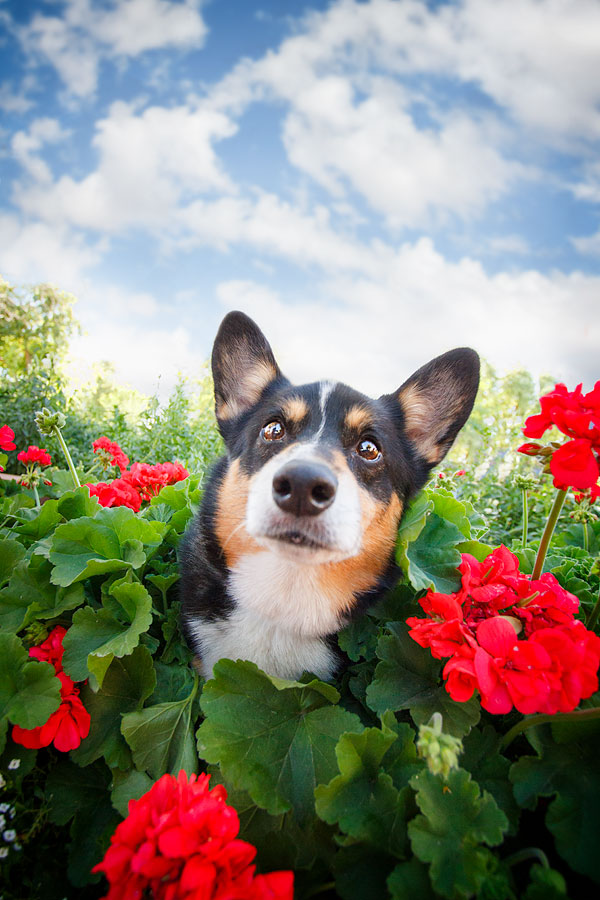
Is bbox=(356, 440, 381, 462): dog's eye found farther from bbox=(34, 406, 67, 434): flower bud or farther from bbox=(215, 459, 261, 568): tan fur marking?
bbox=(34, 406, 67, 434): flower bud

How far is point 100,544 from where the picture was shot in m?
1.75

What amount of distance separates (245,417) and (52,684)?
148 cm

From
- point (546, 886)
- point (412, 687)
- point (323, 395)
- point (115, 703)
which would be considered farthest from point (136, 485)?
point (546, 886)

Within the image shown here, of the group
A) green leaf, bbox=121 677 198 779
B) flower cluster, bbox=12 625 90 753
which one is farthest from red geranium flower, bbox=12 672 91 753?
green leaf, bbox=121 677 198 779

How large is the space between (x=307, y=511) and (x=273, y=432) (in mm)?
645

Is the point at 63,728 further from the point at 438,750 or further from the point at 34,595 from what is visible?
the point at 438,750

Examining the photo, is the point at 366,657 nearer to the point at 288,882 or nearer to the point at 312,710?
the point at 312,710

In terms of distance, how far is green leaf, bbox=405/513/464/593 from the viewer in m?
1.63

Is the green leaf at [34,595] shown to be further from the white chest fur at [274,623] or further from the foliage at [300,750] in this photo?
the white chest fur at [274,623]

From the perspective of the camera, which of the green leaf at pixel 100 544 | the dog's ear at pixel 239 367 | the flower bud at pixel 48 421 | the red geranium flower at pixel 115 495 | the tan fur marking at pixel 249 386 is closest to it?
the green leaf at pixel 100 544

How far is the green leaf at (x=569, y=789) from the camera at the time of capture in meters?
1.04

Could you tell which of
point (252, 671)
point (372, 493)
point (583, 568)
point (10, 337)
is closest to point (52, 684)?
point (252, 671)

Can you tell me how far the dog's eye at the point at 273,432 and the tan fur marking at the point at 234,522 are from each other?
0.68 feet

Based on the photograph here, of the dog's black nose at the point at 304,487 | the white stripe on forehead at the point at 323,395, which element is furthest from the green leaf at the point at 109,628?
the white stripe on forehead at the point at 323,395
